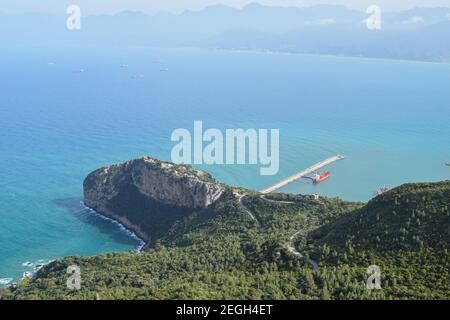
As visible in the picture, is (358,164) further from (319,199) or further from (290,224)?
(290,224)

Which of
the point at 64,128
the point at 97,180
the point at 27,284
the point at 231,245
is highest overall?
the point at 64,128

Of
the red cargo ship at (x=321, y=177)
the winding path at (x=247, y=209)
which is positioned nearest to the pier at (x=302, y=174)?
the red cargo ship at (x=321, y=177)

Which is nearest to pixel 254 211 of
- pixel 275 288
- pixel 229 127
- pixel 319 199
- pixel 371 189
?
pixel 319 199

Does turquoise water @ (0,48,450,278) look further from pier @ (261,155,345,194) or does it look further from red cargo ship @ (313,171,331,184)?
pier @ (261,155,345,194)

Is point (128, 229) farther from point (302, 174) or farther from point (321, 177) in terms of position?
point (321, 177)

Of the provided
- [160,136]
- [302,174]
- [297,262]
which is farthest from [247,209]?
[160,136]

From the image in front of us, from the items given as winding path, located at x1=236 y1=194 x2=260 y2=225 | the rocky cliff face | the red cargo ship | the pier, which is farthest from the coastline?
the red cargo ship

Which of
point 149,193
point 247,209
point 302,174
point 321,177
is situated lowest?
point 247,209
